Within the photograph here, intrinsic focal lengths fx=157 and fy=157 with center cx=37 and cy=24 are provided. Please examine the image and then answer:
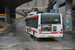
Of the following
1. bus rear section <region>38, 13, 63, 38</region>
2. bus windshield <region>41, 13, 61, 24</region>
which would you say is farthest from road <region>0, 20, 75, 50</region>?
bus windshield <region>41, 13, 61, 24</region>

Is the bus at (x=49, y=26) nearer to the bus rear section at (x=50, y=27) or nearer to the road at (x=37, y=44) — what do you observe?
the bus rear section at (x=50, y=27)

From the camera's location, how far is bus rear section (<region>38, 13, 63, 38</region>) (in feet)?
51.4

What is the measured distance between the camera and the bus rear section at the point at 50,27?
15.7 m

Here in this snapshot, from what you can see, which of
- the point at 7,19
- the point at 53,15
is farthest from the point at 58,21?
the point at 7,19

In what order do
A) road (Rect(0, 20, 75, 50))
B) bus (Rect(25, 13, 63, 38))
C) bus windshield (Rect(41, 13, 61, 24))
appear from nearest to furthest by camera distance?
road (Rect(0, 20, 75, 50))
bus (Rect(25, 13, 63, 38))
bus windshield (Rect(41, 13, 61, 24))

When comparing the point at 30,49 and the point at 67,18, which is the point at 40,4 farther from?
the point at 30,49

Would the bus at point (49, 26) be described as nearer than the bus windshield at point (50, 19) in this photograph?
Yes

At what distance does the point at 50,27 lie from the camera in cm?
1577

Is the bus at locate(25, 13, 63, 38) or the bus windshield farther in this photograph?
the bus windshield

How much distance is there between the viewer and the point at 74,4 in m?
37.5

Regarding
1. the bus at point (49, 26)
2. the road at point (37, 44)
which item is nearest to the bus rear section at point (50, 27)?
the bus at point (49, 26)

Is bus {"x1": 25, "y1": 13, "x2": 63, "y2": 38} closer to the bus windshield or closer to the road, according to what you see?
the bus windshield

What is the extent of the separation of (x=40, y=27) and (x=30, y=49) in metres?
5.05

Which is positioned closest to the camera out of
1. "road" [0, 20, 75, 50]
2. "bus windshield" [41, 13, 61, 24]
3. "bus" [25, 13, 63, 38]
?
"road" [0, 20, 75, 50]
